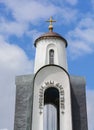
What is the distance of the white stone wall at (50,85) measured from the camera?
17172 mm

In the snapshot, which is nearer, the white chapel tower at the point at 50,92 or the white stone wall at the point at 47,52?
the white chapel tower at the point at 50,92

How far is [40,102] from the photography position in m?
17.7

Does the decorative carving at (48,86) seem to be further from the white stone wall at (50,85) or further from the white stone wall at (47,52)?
the white stone wall at (47,52)

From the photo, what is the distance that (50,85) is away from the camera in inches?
719

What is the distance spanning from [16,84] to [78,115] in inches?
161

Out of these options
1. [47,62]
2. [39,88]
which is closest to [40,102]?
[39,88]

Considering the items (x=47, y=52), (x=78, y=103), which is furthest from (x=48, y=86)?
(x=47, y=52)

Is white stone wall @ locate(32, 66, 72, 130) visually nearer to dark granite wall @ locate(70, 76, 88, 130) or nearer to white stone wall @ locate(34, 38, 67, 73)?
dark granite wall @ locate(70, 76, 88, 130)

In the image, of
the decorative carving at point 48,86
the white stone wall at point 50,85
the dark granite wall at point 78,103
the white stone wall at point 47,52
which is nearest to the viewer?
the white stone wall at point 50,85

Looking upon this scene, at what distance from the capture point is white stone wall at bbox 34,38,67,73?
20625 millimetres

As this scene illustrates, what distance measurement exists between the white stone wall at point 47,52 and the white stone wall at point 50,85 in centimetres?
209

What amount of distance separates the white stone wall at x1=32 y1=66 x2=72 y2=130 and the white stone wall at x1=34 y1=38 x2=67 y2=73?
6.87 ft

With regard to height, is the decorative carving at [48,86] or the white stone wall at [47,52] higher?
the white stone wall at [47,52]

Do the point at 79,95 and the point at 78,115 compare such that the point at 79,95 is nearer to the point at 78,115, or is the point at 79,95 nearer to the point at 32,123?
the point at 78,115
